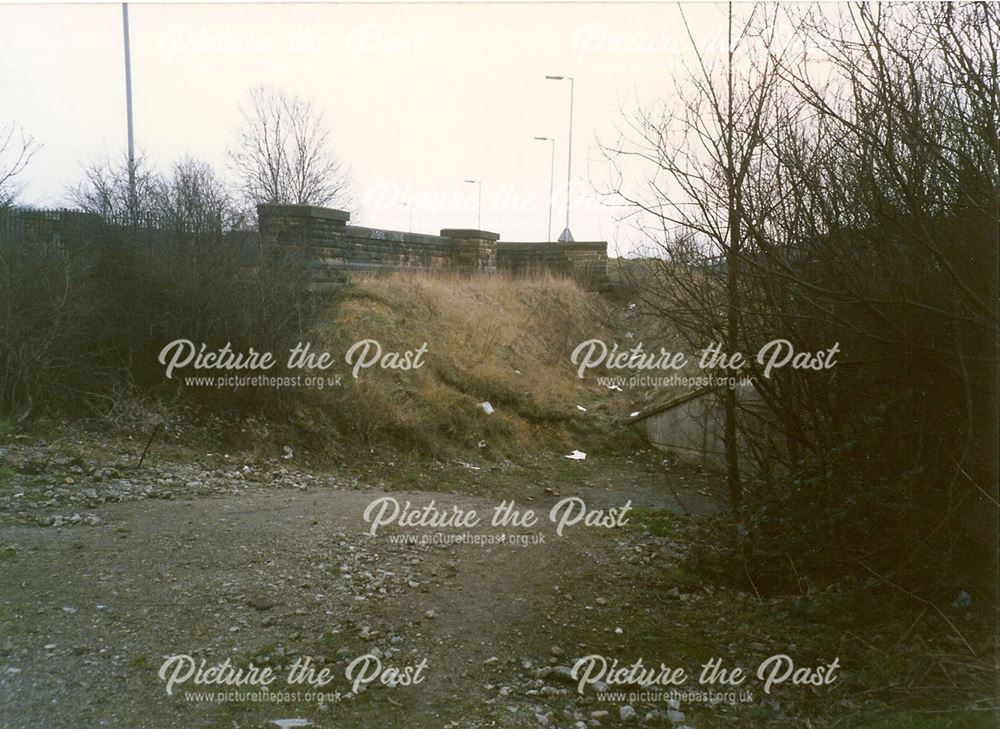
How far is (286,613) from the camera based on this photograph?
5.38 meters

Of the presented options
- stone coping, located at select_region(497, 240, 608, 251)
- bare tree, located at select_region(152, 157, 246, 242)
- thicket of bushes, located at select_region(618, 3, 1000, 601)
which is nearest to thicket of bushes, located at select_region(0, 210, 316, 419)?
bare tree, located at select_region(152, 157, 246, 242)

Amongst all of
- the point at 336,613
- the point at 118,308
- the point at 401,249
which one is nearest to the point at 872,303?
the point at 336,613

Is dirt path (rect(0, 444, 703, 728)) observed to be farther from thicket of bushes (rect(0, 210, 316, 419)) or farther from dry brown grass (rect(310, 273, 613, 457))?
dry brown grass (rect(310, 273, 613, 457))

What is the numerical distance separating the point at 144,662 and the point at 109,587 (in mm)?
1175

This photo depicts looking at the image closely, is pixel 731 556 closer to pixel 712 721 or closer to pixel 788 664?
pixel 788 664

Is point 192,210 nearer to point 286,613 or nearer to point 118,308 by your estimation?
point 118,308

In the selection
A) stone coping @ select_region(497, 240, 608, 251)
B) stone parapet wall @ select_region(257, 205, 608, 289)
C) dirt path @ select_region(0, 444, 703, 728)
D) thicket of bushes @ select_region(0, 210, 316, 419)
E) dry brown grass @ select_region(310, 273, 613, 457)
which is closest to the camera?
dirt path @ select_region(0, 444, 703, 728)

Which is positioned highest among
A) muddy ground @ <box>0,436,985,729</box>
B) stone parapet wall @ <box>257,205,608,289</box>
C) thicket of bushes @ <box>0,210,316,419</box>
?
stone parapet wall @ <box>257,205,608,289</box>

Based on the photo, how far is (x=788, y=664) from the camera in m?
4.92

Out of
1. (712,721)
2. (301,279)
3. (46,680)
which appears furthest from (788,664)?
(301,279)

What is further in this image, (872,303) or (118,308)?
(118,308)

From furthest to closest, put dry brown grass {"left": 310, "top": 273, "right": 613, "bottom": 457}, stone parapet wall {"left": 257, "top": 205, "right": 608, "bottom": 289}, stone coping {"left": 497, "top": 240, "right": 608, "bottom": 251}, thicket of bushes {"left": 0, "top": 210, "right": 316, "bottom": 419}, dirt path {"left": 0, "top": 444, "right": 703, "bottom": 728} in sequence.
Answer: stone coping {"left": 497, "top": 240, "right": 608, "bottom": 251}, stone parapet wall {"left": 257, "top": 205, "right": 608, "bottom": 289}, dry brown grass {"left": 310, "top": 273, "right": 613, "bottom": 457}, thicket of bushes {"left": 0, "top": 210, "right": 316, "bottom": 419}, dirt path {"left": 0, "top": 444, "right": 703, "bottom": 728}

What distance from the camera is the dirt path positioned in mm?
4238

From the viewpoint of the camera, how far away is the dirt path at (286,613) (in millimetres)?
4238
